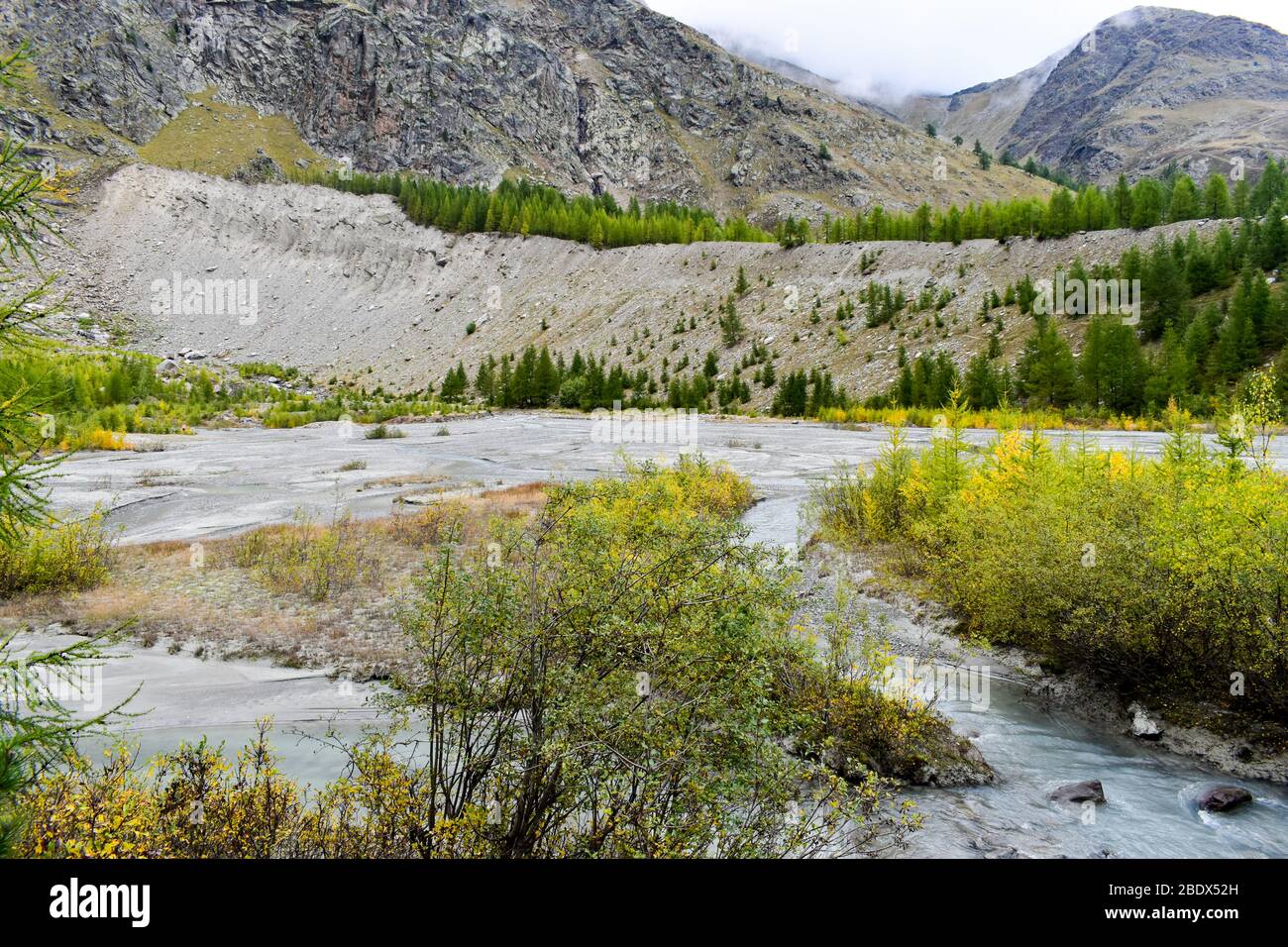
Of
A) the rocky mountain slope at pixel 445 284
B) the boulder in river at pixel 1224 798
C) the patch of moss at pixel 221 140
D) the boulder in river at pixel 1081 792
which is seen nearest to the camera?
the boulder in river at pixel 1224 798

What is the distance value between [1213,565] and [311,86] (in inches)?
7844

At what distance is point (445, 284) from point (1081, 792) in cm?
10229

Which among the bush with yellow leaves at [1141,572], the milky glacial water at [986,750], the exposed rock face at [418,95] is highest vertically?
the exposed rock face at [418,95]

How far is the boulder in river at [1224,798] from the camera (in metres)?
7.20

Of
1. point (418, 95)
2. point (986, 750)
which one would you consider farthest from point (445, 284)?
point (986, 750)

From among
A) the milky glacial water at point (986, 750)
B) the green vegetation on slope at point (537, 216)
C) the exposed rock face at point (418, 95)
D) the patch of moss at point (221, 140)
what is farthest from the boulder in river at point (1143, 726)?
the exposed rock face at point (418, 95)

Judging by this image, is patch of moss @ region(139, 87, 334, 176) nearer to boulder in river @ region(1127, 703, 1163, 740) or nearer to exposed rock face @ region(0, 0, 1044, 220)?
exposed rock face @ region(0, 0, 1044, 220)

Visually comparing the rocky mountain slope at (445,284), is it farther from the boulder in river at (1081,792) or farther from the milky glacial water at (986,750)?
the boulder in river at (1081,792)

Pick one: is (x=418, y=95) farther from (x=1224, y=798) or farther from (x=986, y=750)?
(x=1224, y=798)

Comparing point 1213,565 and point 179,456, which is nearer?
point 1213,565

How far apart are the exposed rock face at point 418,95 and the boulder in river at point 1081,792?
173 metres

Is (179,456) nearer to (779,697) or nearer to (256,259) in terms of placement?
(779,697)
